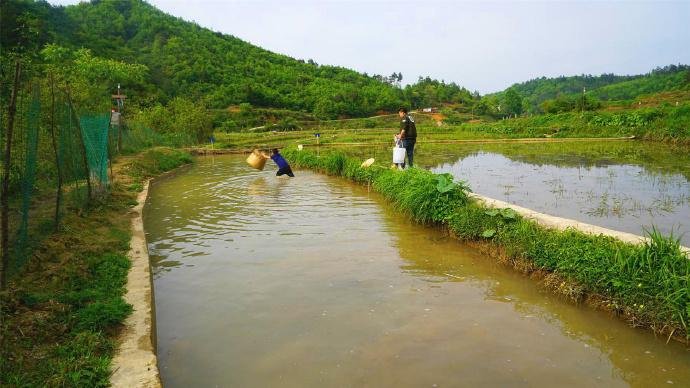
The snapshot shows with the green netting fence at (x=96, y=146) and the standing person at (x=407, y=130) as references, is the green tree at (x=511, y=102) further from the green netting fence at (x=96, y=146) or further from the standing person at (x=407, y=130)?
the green netting fence at (x=96, y=146)

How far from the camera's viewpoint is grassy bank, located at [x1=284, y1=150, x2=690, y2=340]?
4133 mm

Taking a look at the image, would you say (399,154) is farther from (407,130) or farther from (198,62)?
(198,62)

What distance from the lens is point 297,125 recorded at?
57.1 metres

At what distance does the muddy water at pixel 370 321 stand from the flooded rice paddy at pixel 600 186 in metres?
1.42

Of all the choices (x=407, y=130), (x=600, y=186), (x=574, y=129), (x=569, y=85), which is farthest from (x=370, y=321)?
(x=569, y=85)

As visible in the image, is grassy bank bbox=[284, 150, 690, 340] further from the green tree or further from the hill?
the green tree

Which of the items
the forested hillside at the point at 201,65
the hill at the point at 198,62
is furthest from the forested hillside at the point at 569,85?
the hill at the point at 198,62

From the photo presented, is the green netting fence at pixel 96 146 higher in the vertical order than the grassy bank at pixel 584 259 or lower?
higher

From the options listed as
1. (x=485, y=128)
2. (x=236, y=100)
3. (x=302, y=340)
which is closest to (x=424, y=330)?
(x=302, y=340)

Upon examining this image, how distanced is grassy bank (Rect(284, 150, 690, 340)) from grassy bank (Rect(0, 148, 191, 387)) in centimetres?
455

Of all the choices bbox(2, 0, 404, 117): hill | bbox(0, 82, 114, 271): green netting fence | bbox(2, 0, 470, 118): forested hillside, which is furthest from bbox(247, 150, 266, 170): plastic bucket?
bbox(2, 0, 404, 117): hill

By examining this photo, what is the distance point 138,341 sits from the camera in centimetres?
374

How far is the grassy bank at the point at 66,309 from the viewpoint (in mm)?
3092

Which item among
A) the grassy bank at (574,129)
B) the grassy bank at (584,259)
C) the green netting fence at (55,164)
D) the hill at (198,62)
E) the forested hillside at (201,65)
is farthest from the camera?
the hill at (198,62)
